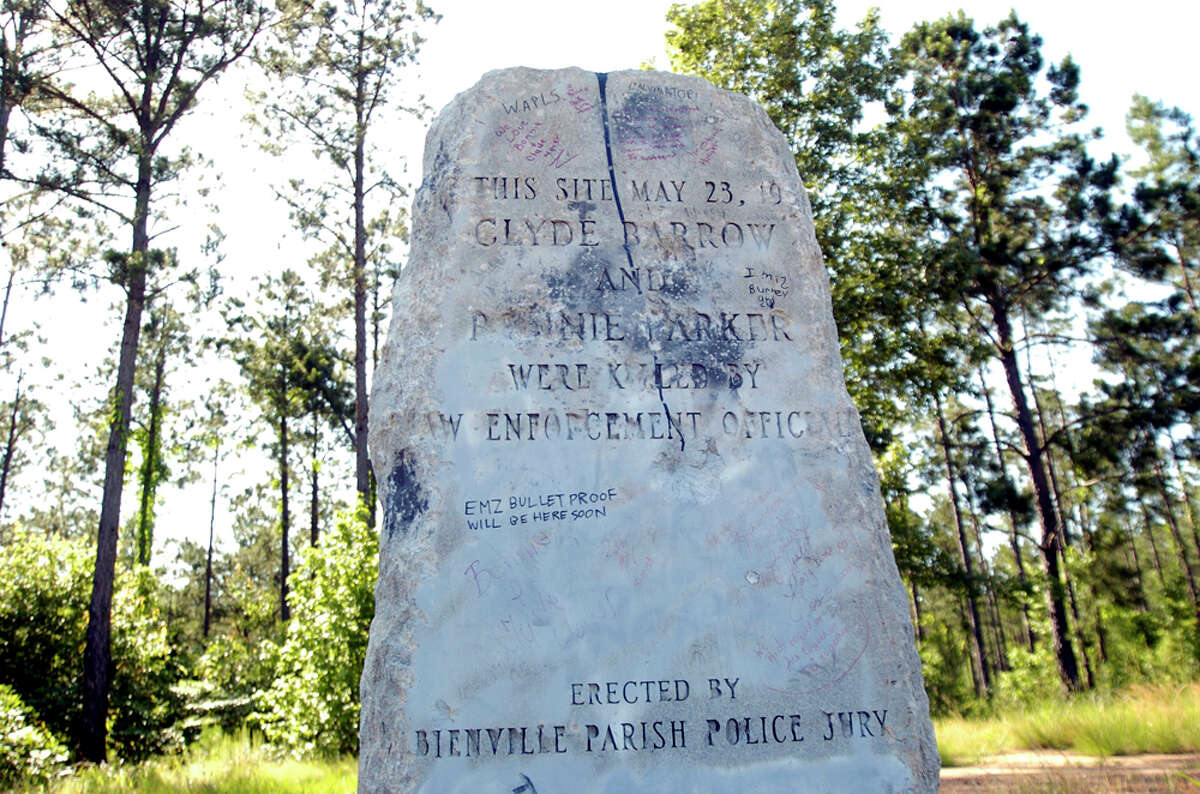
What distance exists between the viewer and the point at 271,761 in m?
10.6

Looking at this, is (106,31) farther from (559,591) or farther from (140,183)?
(559,591)

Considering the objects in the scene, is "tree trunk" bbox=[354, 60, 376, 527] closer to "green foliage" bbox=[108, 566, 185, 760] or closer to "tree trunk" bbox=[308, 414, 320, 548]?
"green foliage" bbox=[108, 566, 185, 760]

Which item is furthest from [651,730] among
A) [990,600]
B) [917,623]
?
[990,600]

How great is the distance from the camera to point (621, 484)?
12.2ft

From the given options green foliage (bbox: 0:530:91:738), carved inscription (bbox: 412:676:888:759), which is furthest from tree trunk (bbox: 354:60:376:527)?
carved inscription (bbox: 412:676:888:759)

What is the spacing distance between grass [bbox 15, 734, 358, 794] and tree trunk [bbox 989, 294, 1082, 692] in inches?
416

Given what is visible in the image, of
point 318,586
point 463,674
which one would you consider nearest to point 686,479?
point 463,674

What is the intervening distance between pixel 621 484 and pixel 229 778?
6.38 meters

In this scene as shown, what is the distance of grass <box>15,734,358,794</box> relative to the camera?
7535 millimetres

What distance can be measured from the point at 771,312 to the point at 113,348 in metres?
25.3

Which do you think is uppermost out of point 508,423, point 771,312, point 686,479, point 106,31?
point 106,31

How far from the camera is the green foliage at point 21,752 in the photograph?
9117 mm

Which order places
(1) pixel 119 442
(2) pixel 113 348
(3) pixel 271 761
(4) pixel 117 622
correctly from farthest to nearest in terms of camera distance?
(2) pixel 113 348 < (4) pixel 117 622 < (1) pixel 119 442 < (3) pixel 271 761

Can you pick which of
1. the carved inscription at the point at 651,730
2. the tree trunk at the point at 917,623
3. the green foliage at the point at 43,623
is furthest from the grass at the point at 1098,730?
the green foliage at the point at 43,623
